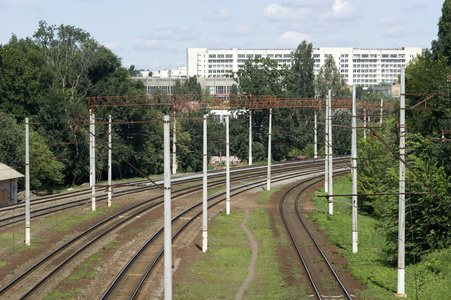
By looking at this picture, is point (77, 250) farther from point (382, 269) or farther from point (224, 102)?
point (224, 102)

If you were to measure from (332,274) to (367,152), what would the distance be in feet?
80.1

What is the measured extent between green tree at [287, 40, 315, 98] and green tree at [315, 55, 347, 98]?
4647mm

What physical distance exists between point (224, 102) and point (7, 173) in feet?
138

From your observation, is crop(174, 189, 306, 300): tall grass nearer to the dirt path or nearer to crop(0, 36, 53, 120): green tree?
the dirt path

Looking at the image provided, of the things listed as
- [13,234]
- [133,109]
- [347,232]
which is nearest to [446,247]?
[347,232]

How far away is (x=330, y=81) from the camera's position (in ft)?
342

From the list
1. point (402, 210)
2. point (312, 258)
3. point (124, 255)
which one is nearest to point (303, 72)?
point (312, 258)

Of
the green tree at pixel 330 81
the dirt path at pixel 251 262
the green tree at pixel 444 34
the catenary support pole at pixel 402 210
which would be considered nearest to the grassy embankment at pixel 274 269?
the dirt path at pixel 251 262

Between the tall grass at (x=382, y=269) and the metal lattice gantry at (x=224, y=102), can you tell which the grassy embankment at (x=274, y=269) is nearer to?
the tall grass at (x=382, y=269)

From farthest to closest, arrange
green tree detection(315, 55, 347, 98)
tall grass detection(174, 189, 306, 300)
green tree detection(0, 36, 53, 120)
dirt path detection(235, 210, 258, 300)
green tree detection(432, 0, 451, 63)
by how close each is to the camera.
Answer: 1. green tree detection(315, 55, 347, 98)
2. green tree detection(0, 36, 53, 120)
3. green tree detection(432, 0, 451, 63)
4. dirt path detection(235, 210, 258, 300)
5. tall grass detection(174, 189, 306, 300)

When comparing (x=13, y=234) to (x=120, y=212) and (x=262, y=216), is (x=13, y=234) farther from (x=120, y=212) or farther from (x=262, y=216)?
(x=262, y=216)

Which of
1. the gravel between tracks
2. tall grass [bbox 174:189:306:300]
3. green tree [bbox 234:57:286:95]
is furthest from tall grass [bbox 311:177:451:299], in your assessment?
green tree [bbox 234:57:286:95]

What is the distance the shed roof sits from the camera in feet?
149

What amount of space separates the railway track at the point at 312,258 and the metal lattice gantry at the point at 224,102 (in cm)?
2469
